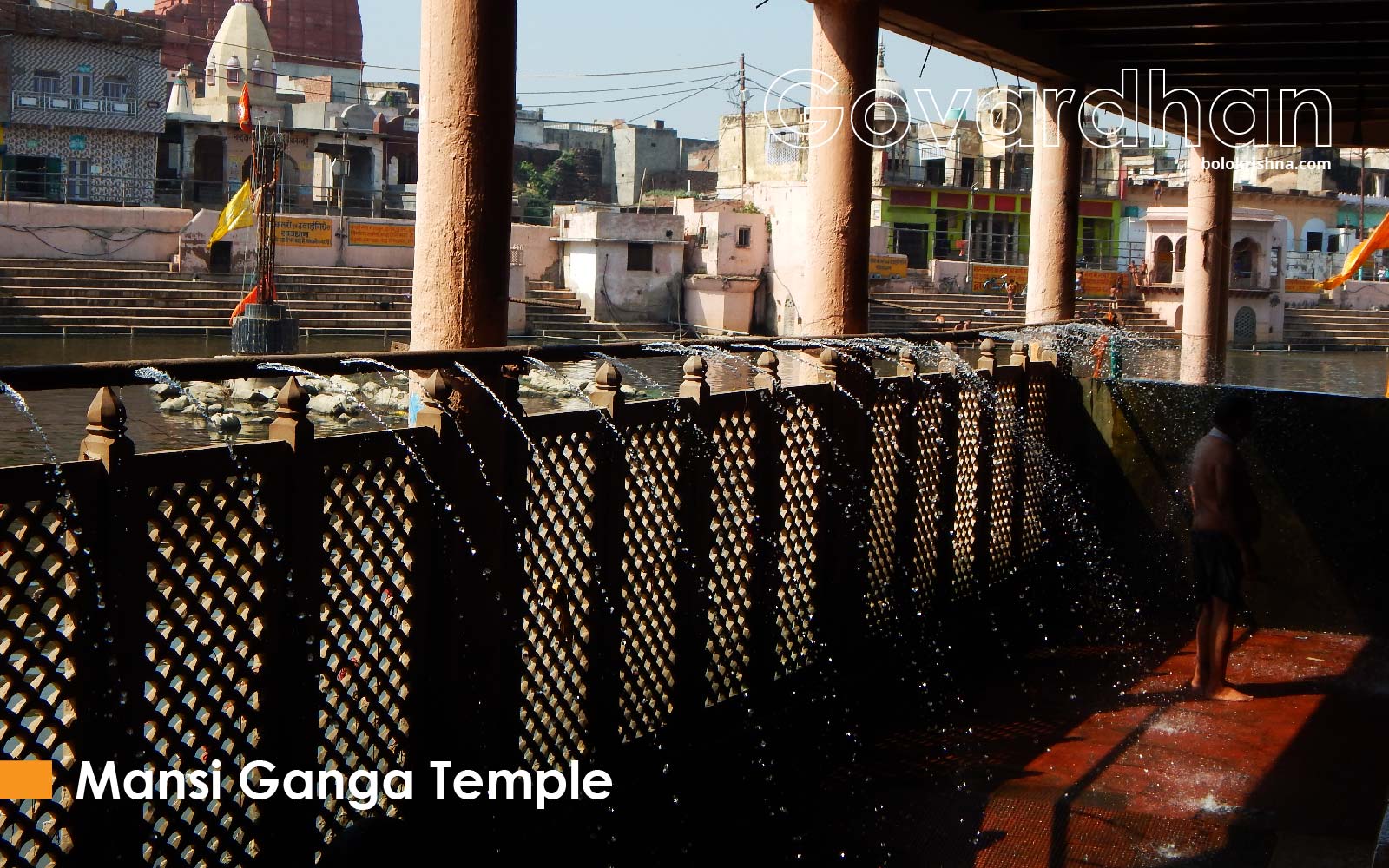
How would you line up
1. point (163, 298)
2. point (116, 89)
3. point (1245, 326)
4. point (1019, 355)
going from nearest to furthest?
point (1019, 355) < point (163, 298) < point (116, 89) < point (1245, 326)

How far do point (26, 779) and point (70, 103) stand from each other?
4203cm

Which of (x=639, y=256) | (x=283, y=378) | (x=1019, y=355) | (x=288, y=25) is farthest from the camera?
(x=288, y=25)

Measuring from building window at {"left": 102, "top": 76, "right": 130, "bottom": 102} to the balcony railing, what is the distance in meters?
0.08

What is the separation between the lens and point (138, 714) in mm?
3090

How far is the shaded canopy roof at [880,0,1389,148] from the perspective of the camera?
28.3 ft

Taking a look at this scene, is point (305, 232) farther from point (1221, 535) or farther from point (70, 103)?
point (1221, 535)

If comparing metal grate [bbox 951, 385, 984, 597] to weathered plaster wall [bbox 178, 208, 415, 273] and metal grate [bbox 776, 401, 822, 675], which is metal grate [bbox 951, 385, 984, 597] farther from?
weathered plaster wall [bbox 178, 208, 415, 273]

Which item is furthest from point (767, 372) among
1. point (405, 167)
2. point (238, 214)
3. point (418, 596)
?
point (405, 167)

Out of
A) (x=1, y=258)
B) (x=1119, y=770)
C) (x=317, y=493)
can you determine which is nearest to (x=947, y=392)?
(x=1119, y=770)

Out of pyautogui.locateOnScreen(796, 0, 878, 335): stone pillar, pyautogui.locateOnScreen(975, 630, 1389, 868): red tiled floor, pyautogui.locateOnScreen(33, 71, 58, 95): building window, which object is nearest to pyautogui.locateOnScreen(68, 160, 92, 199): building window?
pyautogui.locateOnScreen(33, 71, 58, 95): building window

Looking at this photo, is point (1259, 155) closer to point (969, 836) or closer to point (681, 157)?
point (681, 157)

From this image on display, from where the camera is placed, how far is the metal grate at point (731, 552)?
524 cm

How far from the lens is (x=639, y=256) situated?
132 feet

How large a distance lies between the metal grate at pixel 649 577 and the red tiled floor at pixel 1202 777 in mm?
1282
